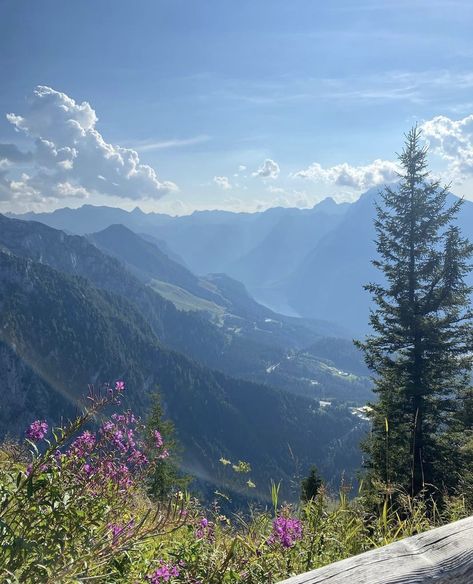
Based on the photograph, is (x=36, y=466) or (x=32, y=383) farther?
(x=32, y=383)

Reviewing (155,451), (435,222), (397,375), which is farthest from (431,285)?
(155,451)

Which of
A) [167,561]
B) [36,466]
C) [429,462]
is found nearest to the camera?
[36,466]

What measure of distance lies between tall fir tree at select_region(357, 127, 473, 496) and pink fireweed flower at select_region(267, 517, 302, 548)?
43.4 ft

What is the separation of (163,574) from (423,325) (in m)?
15.7

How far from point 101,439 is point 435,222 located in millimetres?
17638

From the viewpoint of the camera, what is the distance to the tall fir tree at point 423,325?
54.0ft

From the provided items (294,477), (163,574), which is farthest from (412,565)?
(294,477)

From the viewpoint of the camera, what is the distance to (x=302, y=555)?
333cm

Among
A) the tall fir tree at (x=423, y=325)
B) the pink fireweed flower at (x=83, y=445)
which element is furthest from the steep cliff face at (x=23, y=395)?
the pink fireweed flower at (x=83, y=445)

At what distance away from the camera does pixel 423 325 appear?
1686 cm

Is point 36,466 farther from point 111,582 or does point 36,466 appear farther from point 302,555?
point 302,555

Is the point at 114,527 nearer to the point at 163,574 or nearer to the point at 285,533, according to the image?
the point at 163,574

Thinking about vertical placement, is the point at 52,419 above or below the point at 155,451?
below

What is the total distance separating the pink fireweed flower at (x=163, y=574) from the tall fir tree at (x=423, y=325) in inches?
550
